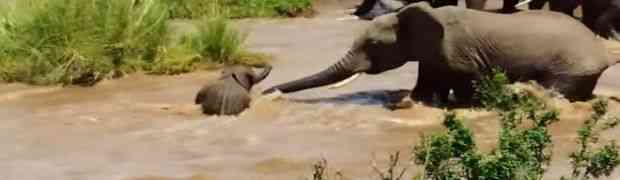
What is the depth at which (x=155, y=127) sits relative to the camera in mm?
10469

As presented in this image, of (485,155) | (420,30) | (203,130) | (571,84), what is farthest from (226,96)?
(485,155)

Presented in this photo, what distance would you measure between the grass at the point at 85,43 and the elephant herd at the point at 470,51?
90.1 inches

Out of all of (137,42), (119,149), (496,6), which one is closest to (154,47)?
(137,42)

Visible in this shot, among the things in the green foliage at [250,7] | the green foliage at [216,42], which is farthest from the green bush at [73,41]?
the green foliage at [250,7]

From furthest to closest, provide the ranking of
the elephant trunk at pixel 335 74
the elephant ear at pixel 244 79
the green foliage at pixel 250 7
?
the green foliage at pixel 250 7 < the elephant ear at pixel 244 79 < the elephant trunk at pixel 335 74

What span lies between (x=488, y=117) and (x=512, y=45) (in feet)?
2.09

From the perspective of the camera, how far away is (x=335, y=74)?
1130 centimetres

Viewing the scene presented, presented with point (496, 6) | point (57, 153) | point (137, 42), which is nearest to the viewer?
point (57, 153)

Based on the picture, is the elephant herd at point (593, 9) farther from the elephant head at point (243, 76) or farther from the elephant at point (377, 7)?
the elephant head at point (243, 76)

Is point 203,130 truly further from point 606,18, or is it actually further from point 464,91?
point 606,18

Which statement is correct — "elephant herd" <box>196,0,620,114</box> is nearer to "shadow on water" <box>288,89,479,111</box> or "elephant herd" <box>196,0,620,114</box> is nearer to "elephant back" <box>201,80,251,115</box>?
"elephant back" <box>201,80,251,115</box>

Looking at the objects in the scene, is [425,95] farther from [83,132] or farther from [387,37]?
[83,132]

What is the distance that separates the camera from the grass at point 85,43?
42.9 feet

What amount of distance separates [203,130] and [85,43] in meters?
3.25
